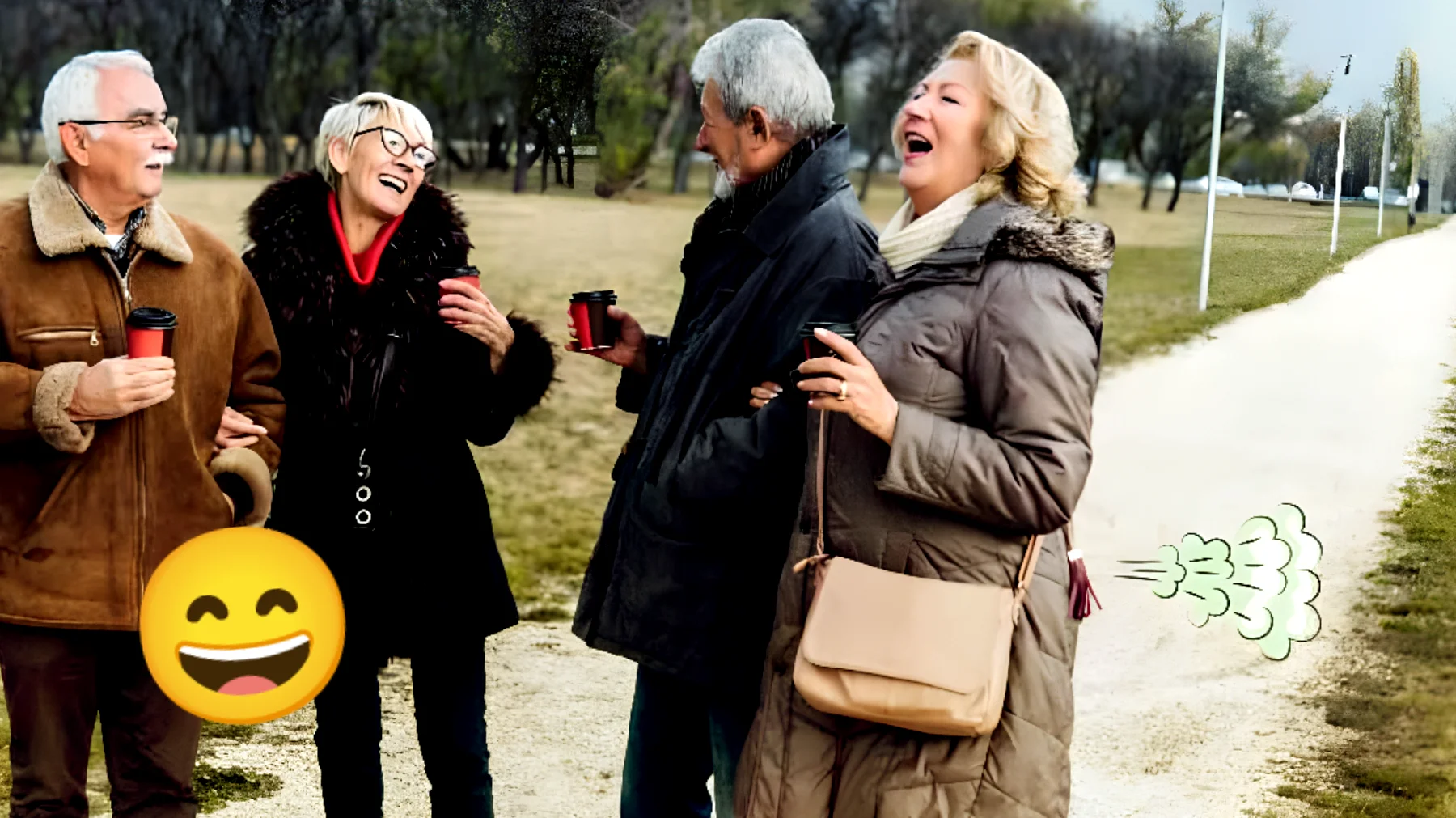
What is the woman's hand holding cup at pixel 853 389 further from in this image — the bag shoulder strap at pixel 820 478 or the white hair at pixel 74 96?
the white hair at pixel 74 96

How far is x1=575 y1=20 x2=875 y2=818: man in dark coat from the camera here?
224 cm

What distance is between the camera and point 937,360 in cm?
188

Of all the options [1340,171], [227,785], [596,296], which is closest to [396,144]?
[596,296]

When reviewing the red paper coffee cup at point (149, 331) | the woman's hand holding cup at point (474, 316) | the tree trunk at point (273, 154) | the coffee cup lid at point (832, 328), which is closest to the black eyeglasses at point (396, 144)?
the woman's hand holding cup at point (474, 316)

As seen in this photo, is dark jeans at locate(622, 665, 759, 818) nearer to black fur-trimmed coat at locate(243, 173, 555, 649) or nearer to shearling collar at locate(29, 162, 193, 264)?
black fur-trimmed coat at locate(243, 173, 555, 649)

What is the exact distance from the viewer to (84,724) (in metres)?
2.46

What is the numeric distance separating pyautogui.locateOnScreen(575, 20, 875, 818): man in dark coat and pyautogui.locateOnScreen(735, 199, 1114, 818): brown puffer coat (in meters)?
0.25

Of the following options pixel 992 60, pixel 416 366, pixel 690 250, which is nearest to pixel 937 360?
pixel 992 60

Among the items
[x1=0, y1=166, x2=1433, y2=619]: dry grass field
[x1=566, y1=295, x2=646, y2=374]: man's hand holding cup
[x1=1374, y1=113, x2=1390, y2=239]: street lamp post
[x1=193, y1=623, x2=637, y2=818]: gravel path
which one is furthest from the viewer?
[x1=0, y1=166, x2=1433, y2=619]: dry grass field

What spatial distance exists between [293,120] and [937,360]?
5125mm

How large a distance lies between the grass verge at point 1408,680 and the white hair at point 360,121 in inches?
120

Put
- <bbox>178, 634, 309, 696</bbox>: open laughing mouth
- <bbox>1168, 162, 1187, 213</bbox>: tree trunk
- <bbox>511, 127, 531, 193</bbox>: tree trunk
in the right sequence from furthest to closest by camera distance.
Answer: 1. <bbox>1168, 162, 1187, 213</bbox>: tree trunk
2. <bbox>511, 127, 531, 193</bbox>: tree trunk
3. <bbox>178, 634, 309, 696</bbox>: open laughing mouth

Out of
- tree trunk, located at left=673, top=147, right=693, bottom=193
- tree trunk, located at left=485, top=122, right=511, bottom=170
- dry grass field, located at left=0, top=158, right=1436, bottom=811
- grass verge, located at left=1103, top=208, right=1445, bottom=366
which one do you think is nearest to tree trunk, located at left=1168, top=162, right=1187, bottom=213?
dry grass field, located at left=0, top=158, right=1436, bottom=811

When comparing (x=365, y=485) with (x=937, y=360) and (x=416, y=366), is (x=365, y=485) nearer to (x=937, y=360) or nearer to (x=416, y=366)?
(x=416, y=366)
